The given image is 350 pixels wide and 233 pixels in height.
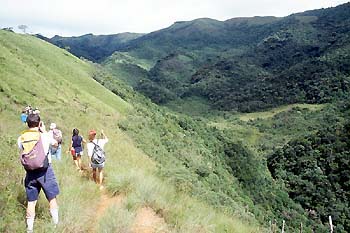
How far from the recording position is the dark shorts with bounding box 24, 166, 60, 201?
6.12 m

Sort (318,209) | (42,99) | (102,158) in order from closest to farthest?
(102,158) → (42,99) → (318,209)

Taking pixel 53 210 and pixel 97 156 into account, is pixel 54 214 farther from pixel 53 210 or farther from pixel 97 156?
pixel 97 156

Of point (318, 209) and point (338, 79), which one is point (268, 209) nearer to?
point (318, 209)

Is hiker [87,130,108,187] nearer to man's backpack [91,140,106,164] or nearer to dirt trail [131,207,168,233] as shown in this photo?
man's backpack [91,140,106,164]

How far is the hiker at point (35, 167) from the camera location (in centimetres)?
592

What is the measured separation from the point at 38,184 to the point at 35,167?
1.29 feet

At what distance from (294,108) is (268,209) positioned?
95497 mm

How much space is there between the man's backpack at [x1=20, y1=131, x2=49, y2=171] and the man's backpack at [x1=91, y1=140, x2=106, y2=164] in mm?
4696

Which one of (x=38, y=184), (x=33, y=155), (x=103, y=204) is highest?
(x=33, y=155)

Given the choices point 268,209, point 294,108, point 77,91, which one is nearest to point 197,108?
point 294,108

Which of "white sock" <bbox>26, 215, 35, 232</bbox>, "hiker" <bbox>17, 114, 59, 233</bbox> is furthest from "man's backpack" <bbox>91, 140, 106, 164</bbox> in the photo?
"white sock" <bbox>26, 215, 35, 232</bbox>

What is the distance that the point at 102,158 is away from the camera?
1092 cm

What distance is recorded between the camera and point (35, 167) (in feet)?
19.5

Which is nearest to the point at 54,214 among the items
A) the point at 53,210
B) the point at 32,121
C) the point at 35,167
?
the point at 53,210
